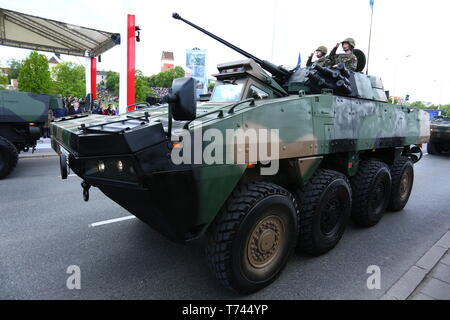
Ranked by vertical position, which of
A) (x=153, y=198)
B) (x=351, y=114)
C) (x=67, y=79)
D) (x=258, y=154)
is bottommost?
(x=153, y=198)

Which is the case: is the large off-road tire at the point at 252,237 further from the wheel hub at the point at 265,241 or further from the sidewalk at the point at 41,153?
the sidewalk at the point at 41,153

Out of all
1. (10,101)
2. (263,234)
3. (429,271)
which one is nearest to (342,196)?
(429,271)

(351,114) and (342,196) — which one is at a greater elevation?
(351,114)

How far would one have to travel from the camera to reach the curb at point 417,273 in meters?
2.85

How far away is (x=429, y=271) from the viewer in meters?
3.28

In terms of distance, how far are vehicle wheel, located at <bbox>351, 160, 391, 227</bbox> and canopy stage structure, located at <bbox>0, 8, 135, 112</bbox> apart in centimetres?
850

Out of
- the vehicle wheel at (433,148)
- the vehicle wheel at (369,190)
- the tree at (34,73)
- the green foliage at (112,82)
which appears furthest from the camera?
the green foliage at (112,82)

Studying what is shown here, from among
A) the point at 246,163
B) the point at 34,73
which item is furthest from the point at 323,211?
the point at 34,73

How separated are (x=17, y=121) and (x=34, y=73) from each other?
28102mm

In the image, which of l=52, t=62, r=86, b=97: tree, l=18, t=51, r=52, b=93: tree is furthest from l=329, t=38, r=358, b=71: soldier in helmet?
l=52, t=62, r=86, b=97: tree

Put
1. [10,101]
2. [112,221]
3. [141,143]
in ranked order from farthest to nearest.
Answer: [10,101], [112,221], [141,143]

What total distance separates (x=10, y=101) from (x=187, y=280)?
6539 mm

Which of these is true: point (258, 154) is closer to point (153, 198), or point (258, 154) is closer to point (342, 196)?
point (153, 198)

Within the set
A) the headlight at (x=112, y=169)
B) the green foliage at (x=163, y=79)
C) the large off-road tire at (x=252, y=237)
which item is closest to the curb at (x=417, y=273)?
the large off-road tire at (x=252, y=237)
